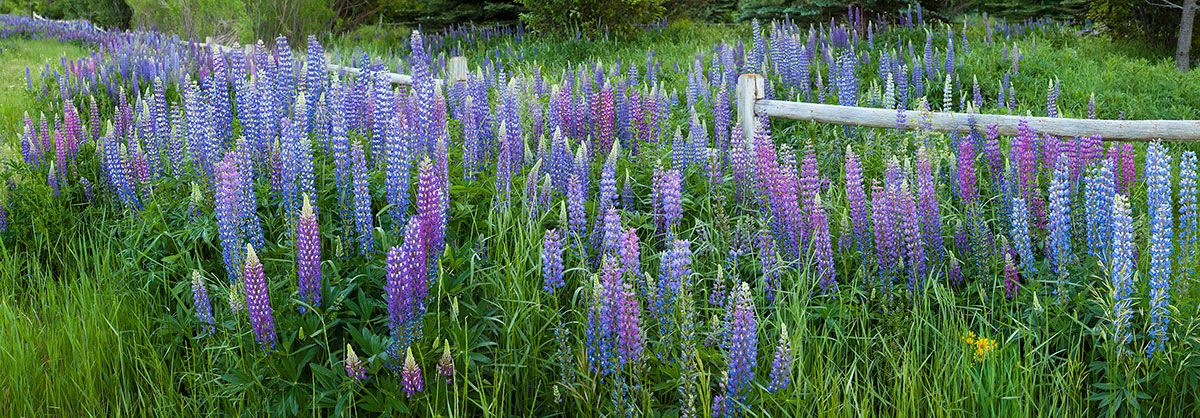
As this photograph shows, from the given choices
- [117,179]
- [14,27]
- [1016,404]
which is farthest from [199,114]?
[14,27]

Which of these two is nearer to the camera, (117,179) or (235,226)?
(235,226)

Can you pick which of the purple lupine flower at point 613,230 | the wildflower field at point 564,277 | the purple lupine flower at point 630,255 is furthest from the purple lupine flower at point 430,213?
the purple lupine flower at point 630,255

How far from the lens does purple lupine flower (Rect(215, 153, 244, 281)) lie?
369 centimetres

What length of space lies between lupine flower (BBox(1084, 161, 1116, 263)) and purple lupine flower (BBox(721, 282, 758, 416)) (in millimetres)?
1834

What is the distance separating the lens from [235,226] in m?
3.71

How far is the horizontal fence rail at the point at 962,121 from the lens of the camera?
507 cm

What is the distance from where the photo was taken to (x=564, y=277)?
13.4 feet

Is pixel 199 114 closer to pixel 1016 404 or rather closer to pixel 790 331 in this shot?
pixel 790 331

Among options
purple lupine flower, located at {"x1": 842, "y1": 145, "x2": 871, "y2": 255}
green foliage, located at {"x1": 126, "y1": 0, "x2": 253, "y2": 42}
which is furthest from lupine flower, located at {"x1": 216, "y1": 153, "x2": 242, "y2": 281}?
green foliage, located at {"x1": 126, "y1": 0, "x2": 253, "y2": 42}

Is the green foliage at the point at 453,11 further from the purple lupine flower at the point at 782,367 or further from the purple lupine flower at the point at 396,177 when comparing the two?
the purple lupine flower at the point at 782,367

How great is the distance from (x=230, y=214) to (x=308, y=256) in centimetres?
70

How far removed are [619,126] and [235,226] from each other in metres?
3.29

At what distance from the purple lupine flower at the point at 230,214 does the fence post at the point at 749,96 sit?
11.7 ft

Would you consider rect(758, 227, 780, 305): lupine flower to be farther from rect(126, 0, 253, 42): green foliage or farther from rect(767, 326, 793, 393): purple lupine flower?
rect(126, 0, 253, 42): green foliage
